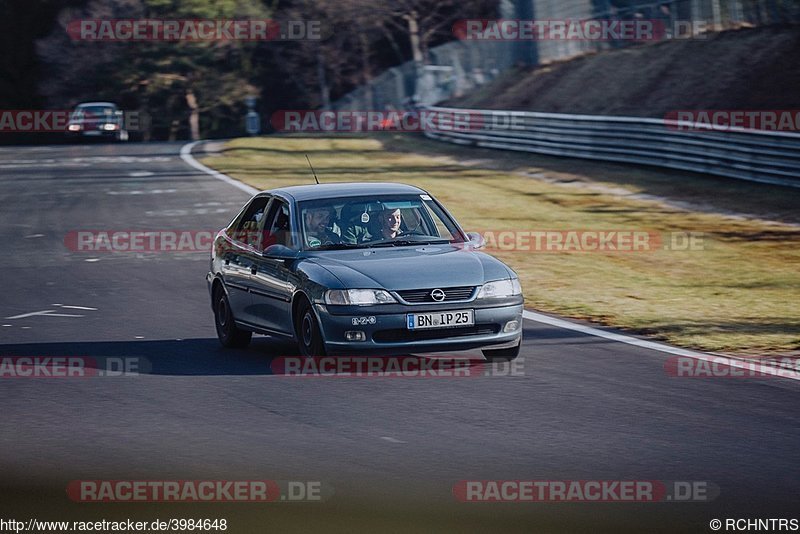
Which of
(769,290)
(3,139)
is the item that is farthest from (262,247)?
(3,139)

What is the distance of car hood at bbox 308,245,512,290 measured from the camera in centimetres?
1035

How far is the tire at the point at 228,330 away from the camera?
40.1 ft

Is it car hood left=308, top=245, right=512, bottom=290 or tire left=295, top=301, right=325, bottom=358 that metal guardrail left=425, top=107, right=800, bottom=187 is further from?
tire left=295, top=301, right=325, bottom=358

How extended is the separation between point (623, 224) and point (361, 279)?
1352 cm

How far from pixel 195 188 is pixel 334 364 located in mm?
20570

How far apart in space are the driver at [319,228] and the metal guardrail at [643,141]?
1583 centimetres

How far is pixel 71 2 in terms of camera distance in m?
81.8

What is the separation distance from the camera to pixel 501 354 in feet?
36.1

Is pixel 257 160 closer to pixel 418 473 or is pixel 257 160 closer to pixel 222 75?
pixel 418 473
